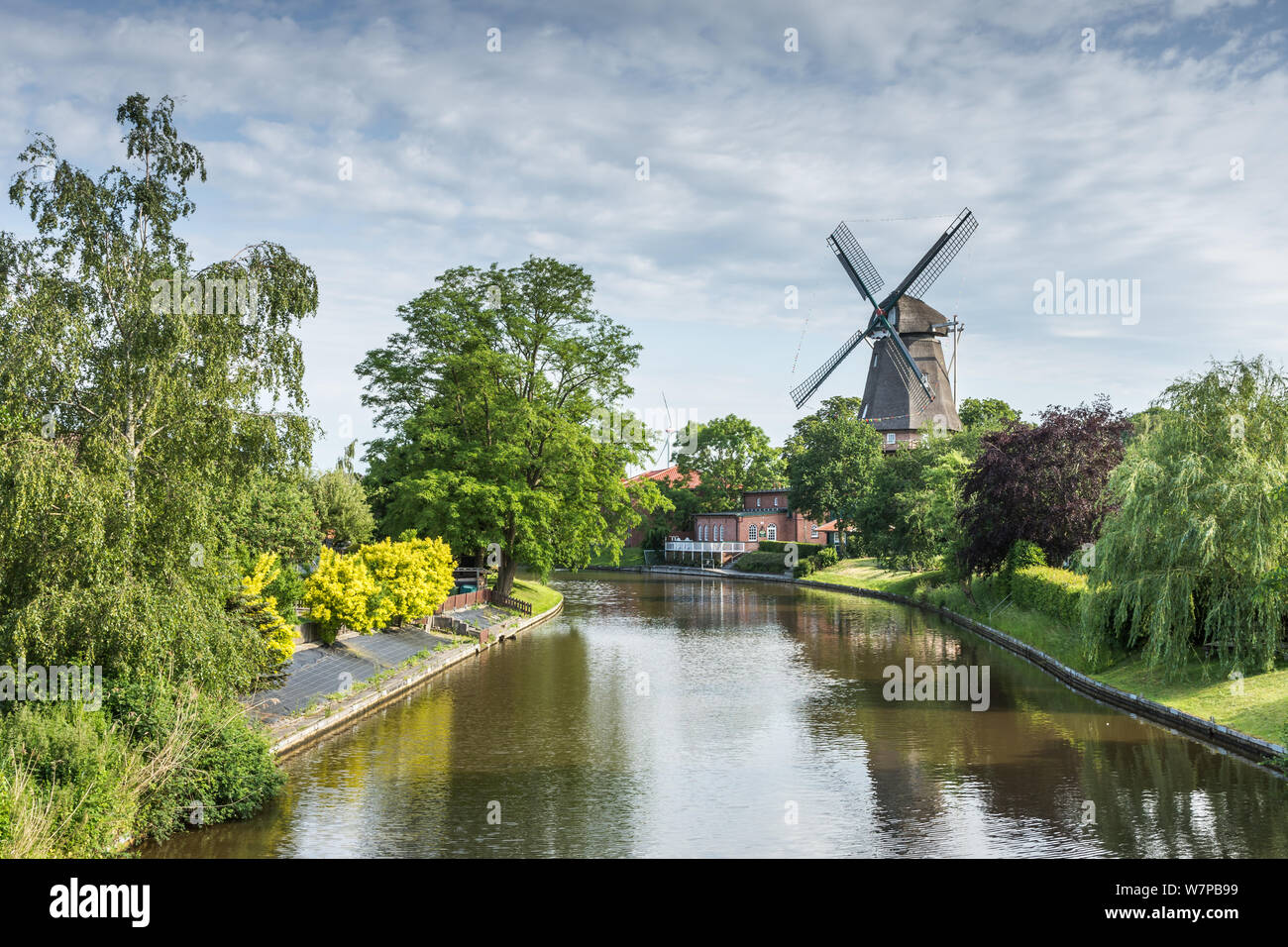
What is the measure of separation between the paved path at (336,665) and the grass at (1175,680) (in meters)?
21.2

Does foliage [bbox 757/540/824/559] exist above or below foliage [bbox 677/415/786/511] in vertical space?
below

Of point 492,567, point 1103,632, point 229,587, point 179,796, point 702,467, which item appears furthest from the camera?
point 702,467

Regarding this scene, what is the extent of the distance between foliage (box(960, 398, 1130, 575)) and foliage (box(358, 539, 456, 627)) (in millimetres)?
23634

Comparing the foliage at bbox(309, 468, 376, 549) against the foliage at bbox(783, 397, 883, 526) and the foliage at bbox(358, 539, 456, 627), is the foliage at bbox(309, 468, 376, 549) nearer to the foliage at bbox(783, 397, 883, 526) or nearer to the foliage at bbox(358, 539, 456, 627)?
the foliage at bbox(358, 539, 456, 627)

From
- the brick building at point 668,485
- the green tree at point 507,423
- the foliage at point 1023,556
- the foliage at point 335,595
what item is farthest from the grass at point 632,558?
the foliage at point 335,595

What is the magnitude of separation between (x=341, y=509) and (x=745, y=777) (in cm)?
3305

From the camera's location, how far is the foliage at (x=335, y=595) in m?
29.7

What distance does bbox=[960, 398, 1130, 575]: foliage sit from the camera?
135 ft

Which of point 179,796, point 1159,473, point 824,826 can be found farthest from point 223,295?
point 1159,473

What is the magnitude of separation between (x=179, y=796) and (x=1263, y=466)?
26.0 metres

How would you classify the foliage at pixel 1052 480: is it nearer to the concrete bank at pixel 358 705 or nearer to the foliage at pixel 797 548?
the concrete bank at pixel 358 705

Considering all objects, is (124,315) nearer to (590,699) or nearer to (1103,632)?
(590,699)

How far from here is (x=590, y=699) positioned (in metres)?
28.1

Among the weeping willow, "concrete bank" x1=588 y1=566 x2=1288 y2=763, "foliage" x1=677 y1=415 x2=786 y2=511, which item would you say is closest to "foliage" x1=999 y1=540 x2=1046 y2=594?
"concrete bank" x1=588 y1=566 x2=1288 y2=763
